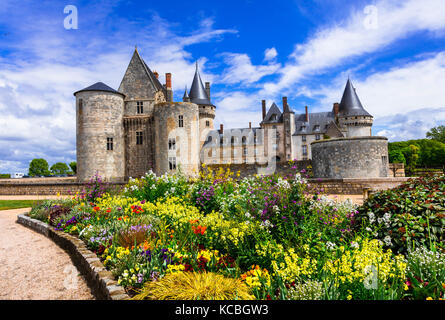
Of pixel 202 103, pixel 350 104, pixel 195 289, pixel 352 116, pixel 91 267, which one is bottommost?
pixel 91 267

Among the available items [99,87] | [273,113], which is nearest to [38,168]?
[99,87]

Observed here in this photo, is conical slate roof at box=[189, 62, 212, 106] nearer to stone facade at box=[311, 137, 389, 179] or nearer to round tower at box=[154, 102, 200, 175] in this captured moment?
round tower at box=[154, 102, 200, 175]

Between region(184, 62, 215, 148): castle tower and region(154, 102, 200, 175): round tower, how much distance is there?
1436 centimetres

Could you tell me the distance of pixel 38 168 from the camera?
193 ft

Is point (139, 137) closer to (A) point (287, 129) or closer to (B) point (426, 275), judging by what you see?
(A) point (287, 129)

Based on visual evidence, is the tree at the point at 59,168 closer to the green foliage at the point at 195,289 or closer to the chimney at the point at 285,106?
the chimney at the point at 285,106

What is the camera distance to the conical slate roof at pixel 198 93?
41263 millimetres

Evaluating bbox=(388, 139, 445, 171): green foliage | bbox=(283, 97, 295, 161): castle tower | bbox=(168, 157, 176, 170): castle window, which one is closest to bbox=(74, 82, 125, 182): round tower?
bbox=(168, 157, 176, 170): castle window

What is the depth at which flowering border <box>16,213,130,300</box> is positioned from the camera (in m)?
3.14

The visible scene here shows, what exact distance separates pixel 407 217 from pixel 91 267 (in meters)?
4.27

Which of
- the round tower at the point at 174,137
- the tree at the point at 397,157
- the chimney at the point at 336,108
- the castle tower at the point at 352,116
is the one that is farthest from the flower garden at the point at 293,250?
the tree at the point at 397,157

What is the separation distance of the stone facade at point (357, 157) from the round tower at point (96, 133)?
1907 centimetres
